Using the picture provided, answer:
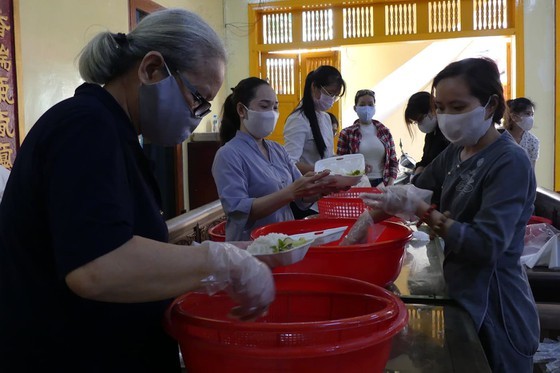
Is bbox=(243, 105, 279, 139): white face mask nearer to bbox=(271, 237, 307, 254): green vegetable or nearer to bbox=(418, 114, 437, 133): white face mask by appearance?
bbox=(271, 237, 307, 254): green vegetable

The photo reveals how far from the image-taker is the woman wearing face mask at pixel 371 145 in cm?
416

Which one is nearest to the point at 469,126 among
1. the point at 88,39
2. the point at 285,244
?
the point at 285,244

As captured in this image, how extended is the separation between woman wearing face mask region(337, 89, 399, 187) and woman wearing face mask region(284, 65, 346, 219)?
29.0 inches

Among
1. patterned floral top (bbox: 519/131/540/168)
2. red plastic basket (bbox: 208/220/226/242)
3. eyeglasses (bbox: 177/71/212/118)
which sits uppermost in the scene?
eyeglasses (bbox: 177/71/212/118)

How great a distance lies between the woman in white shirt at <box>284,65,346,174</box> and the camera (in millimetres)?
3303

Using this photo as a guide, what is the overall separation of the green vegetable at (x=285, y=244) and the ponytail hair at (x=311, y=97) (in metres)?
2.19

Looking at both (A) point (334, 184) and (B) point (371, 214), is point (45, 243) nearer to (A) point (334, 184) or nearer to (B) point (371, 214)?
(B) point (371, 214)

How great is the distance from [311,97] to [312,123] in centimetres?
19

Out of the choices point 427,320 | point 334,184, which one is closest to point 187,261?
point 427,320

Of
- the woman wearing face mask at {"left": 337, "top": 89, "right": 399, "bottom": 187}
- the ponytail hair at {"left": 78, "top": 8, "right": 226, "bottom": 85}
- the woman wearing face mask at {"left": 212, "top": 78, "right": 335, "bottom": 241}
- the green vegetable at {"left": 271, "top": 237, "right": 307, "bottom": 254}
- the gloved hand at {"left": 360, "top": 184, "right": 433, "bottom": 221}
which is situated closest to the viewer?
the ponytail hair at {"left": 78, "top": 8, "right": 226, "bottom": 85}

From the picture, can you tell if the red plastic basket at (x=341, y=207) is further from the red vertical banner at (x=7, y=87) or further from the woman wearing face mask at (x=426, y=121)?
the red vertical banner at (x=7, y=87)

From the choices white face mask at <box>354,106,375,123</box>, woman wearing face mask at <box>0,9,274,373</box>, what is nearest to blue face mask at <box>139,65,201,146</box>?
woman wearing face mask at <box>0,9,274,373</box>

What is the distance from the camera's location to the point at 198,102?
1052 mm

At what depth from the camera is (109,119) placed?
820 mm
